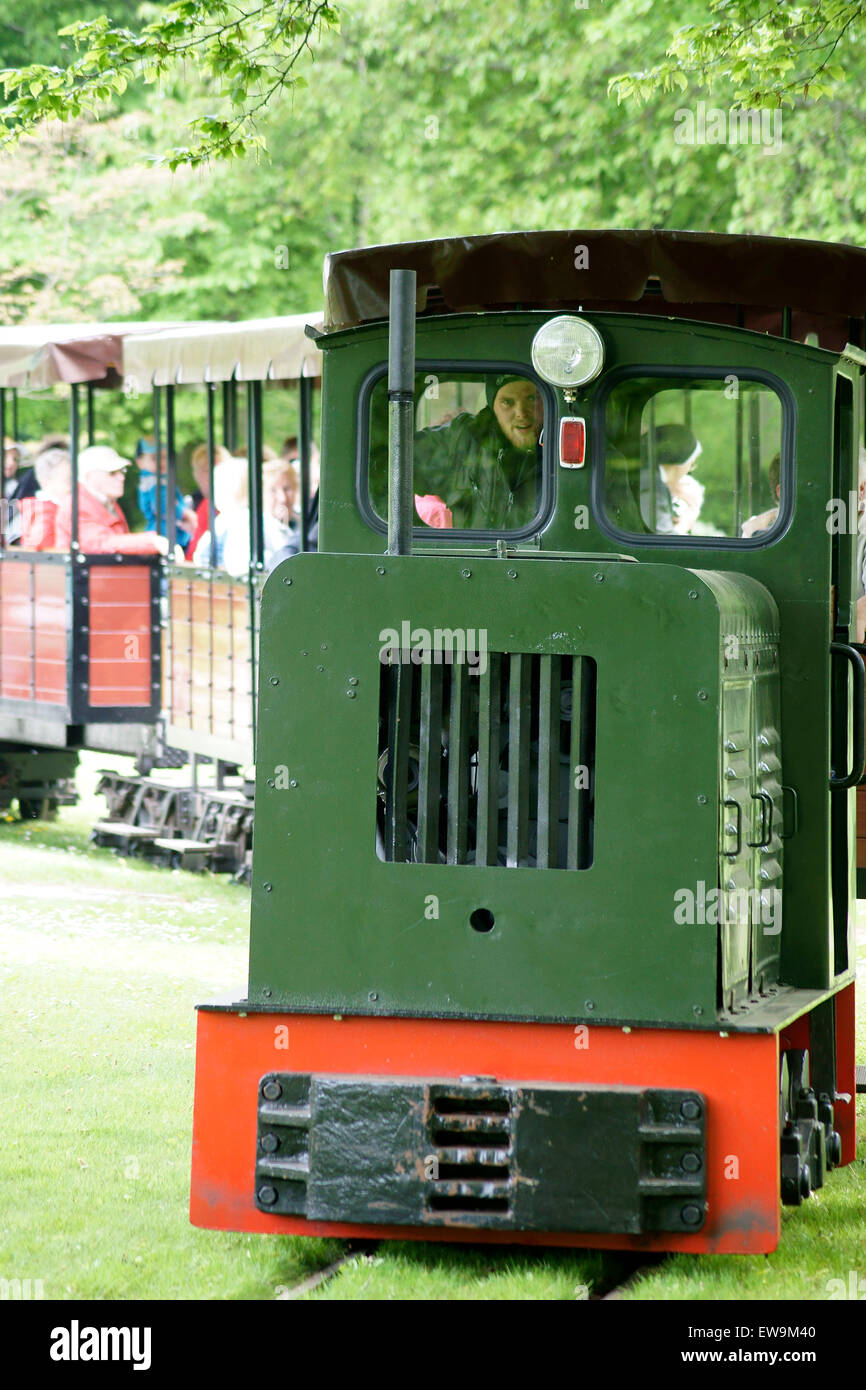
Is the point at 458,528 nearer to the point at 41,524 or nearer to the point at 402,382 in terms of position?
the point at 402,382

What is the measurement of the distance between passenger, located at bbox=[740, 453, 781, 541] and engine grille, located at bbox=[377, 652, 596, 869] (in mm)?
1078

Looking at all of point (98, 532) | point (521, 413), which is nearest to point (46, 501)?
point (98, 532)

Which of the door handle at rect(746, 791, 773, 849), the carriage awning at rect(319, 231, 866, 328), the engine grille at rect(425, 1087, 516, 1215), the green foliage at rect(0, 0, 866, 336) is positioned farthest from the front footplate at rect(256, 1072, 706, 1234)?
the green foliage at rect(0, 0, 866, 336)

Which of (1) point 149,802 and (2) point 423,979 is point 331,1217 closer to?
(2) point 423,979

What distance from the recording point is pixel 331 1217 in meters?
4.71

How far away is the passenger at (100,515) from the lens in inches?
575

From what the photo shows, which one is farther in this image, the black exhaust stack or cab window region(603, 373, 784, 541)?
cab window region(603, 373, 784, 541)

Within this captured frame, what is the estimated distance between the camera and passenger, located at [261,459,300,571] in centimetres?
1312

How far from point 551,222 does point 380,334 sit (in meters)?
12.7

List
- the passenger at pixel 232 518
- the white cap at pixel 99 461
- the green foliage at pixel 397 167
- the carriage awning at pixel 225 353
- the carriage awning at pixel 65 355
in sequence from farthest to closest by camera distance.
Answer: the green foliage at pixel 397 167
the white cap at pixel 99 461
the carriage awning at pixel 65 355
the passenger at pixel 232 518
the carriage awning at pixel 225 353

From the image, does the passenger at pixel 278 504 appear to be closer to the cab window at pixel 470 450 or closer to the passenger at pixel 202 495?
the passenger at pixel 202 495

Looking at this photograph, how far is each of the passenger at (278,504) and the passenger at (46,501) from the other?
215cm

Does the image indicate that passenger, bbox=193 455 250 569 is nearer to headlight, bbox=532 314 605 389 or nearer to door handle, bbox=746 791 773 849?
headlight, bbox=532 314 605 389

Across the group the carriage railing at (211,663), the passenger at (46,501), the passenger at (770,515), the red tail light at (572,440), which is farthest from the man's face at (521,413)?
the passenger at (46,501)
